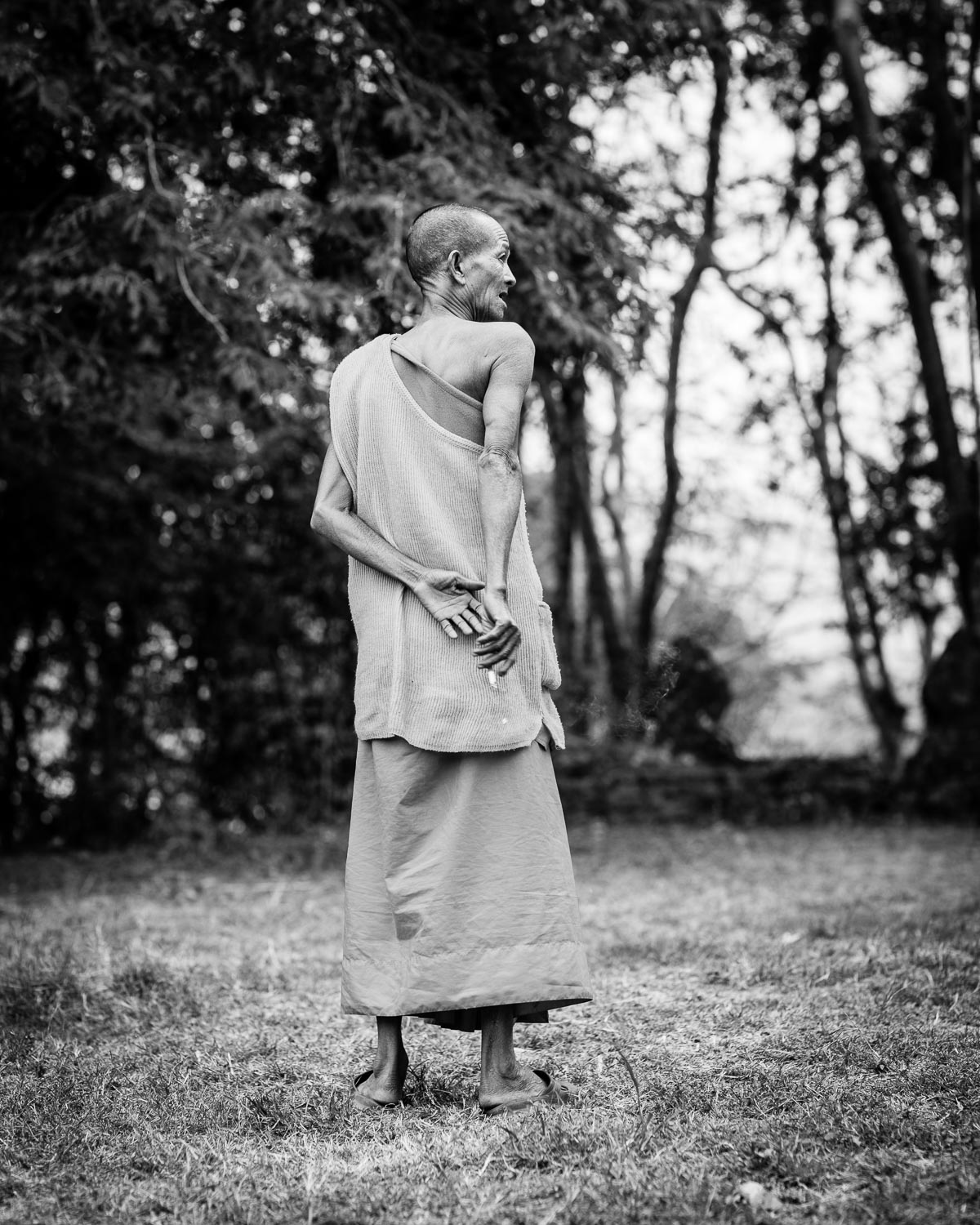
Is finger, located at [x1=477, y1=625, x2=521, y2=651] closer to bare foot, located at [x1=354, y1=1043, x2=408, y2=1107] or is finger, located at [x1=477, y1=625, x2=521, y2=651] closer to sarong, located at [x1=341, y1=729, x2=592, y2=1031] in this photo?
sarong, located at [x1=341, y1=729, x2=592, y2=1031]

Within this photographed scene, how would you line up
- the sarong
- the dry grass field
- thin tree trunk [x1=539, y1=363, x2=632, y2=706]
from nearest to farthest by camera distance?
1. the dry grass field
2. the sarong
3. thin tree trunk [x1=539, y1=363, x2=632, y2=706]

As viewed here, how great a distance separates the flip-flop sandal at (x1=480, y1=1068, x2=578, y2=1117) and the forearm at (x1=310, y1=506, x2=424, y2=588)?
1.18 meters

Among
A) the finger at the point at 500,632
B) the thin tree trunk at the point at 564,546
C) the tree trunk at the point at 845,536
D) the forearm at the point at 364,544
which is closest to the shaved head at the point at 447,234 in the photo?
the forearm at the point at 364,544

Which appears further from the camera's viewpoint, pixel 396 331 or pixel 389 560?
pixel 396 331

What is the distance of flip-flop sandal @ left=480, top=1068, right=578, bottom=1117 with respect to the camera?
9.66 feet

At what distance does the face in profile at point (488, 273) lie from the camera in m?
3.13

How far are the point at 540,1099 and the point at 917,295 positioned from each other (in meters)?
9.22

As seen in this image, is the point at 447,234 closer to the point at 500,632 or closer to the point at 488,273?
the point at 488,273

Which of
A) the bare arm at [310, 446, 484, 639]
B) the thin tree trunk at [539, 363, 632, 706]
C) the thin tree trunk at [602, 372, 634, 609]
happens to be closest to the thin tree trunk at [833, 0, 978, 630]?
the thin tree trunk at [539, 363, 632, 706]

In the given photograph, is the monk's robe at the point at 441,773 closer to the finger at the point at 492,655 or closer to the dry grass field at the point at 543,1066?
the finger at the point at 492,655

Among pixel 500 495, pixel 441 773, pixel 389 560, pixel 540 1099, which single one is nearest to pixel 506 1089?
pixel 540 1099

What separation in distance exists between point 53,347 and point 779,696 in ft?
47.6

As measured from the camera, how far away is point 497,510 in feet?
9.67

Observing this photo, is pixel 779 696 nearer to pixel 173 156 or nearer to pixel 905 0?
pixel 905 0
